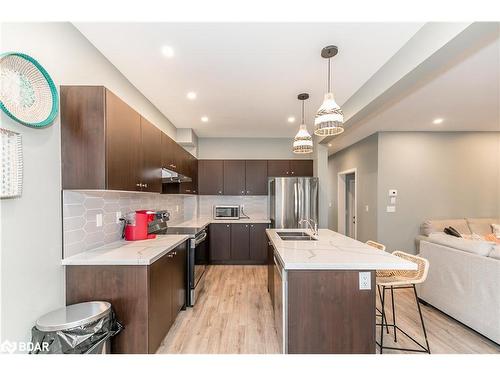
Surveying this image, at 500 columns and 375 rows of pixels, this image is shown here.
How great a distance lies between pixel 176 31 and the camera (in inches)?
71.5

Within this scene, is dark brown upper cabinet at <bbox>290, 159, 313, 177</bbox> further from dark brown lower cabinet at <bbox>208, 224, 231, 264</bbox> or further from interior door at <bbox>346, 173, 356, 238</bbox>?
dark brown lower cabinet at <bbox>208, 224, 231, 264</bbox>

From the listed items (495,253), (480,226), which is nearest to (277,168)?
(495,253)

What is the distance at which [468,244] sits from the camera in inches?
98.7

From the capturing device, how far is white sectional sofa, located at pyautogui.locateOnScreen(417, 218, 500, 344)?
215 centimetres

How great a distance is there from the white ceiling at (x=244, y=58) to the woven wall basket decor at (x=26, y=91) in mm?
610

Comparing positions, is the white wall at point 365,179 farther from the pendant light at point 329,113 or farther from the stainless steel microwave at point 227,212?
the pendant light at point 329,113


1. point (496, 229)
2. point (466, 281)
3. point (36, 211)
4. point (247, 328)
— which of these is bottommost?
point (247, 328)

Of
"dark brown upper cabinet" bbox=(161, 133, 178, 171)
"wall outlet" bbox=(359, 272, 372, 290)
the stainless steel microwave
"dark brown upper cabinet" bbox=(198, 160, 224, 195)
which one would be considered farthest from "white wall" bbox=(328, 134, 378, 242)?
"dark brown upper cabinet" bbox=(161, 133, 178, 171)

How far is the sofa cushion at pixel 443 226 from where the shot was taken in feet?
13.7

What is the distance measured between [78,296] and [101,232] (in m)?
0.62

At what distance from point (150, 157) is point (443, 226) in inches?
193

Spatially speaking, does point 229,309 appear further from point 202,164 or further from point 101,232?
point 202,164

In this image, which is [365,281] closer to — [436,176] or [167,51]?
[167,51]
